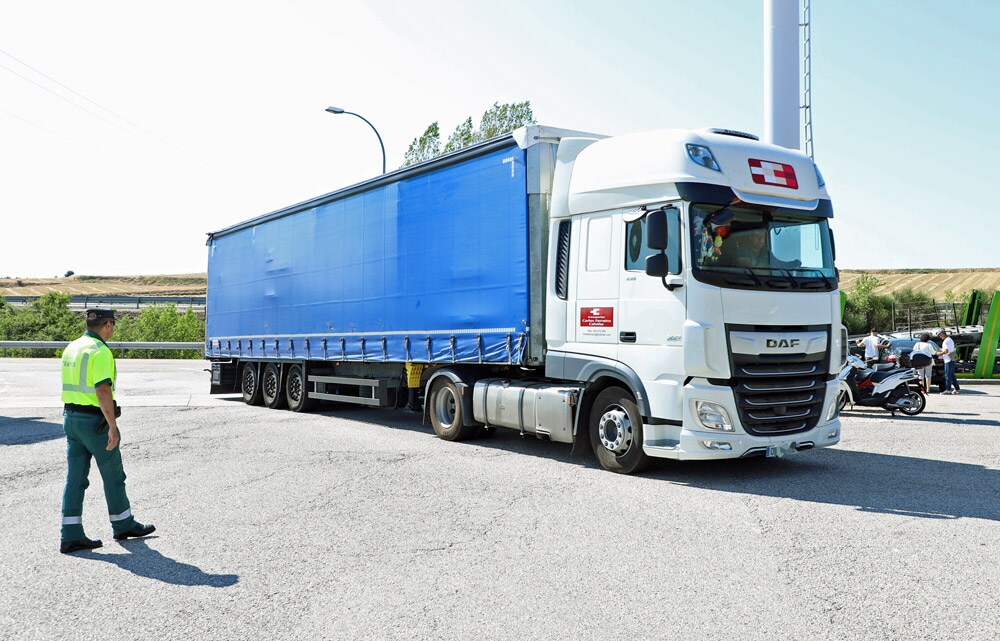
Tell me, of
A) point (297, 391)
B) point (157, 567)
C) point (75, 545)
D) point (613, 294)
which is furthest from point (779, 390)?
point (297, 391)

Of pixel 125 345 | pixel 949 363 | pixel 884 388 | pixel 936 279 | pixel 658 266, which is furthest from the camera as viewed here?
pixel 936 279

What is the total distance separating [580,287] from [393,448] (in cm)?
331

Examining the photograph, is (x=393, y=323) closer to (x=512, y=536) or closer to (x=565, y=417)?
(x=565, y=417)

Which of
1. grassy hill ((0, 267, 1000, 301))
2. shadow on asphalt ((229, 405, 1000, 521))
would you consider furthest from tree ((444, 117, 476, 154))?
grassy hill ((0, 267, 1000, 301))

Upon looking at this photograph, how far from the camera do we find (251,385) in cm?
1697

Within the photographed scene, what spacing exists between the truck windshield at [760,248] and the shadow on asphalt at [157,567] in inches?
191

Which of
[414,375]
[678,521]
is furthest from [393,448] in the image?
[678,521]

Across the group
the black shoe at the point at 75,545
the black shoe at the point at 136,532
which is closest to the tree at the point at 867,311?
the black shoe at the point at 136,532

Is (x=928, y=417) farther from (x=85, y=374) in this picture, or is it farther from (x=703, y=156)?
(x=85, y=374)

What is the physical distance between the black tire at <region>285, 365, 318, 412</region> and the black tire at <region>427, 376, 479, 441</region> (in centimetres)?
427

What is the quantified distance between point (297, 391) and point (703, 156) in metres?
9.84

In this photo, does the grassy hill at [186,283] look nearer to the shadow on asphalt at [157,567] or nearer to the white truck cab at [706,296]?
the white truck cab at [706,296]

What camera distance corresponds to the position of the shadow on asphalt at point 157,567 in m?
4.91

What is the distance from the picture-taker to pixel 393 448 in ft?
33.7
